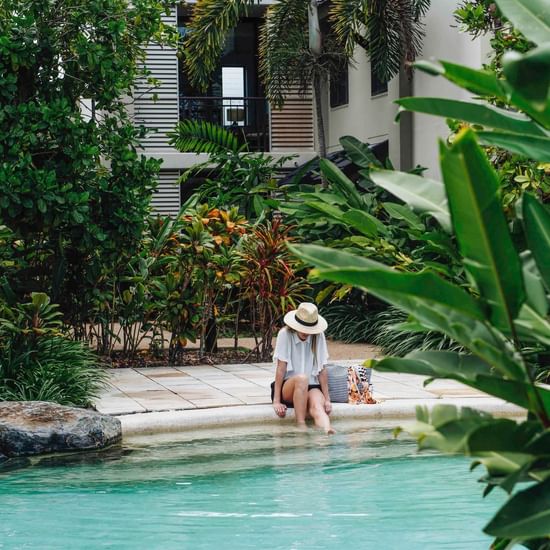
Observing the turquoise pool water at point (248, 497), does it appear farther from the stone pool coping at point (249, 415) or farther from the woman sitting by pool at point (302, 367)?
the woman sitting by pool at point (302, 367)

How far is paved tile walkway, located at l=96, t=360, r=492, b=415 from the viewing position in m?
11.0

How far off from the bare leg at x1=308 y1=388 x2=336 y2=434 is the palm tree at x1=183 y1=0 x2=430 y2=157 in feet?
32.9

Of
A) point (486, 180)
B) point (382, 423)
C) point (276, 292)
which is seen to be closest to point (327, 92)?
point (276, 292)

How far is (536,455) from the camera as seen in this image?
190 cm

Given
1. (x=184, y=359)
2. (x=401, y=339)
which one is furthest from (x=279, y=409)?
(x=401, y=339)

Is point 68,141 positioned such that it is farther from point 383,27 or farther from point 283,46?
point 283,46

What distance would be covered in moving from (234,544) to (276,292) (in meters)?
8.02

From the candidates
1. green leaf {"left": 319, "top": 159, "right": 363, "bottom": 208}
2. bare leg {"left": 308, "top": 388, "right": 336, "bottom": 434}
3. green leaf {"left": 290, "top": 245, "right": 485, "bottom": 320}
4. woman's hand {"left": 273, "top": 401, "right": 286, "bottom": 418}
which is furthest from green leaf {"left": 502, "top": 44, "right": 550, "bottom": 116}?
green leaf {"left": 319, "top": 159, "right": 363, "bottom": 208}

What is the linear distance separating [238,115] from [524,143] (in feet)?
83.2

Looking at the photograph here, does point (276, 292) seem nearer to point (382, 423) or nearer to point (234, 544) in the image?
point (382, 423)

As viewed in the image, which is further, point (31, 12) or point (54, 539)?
point (31, 12)

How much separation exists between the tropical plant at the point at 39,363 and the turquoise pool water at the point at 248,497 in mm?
1361

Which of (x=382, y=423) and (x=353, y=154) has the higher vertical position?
(x=353, y=154)

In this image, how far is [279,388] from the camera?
10.5 metres
